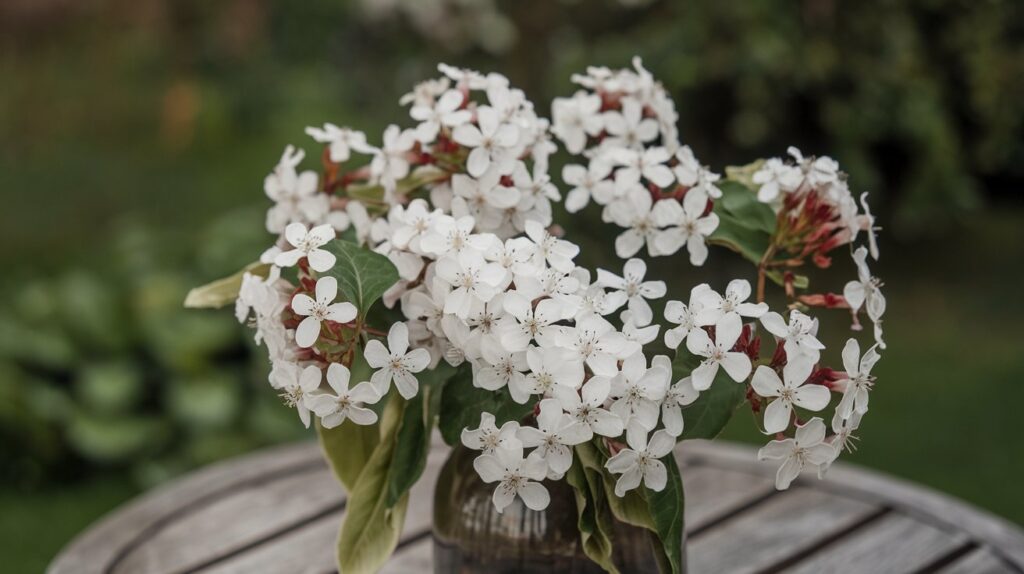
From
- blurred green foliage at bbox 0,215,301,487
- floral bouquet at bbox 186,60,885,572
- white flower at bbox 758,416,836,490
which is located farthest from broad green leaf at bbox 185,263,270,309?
blurred green foliage at bbox 0,215,301,487

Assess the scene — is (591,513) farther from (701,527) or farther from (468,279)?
(701,527)

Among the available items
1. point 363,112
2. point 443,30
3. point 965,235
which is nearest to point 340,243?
point 443,30

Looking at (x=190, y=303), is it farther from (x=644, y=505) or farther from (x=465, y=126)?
(x=644, y=505)

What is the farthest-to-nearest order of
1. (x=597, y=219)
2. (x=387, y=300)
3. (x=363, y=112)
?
(x=363, y=112), (x=597, y=219), (x=387, y=300)

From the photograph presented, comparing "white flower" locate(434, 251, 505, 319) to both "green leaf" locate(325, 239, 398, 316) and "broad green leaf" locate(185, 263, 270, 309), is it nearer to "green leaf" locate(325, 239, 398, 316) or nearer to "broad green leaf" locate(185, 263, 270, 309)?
"green leaf" locate(325, 239, 398, 316)

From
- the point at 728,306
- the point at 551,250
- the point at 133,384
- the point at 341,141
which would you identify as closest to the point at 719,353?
the point at 728,306

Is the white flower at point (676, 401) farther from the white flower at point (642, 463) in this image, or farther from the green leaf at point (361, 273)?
the green leaf at point (361, 273)
